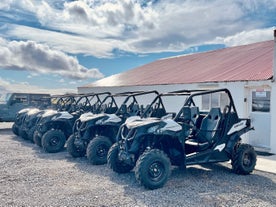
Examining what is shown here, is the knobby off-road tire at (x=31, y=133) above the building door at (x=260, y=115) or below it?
below

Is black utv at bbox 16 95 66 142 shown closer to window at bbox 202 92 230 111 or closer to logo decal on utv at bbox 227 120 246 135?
window at bbox 202 92 230 111

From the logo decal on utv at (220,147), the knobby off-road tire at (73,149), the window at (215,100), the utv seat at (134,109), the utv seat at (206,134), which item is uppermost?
the window at (215,100)

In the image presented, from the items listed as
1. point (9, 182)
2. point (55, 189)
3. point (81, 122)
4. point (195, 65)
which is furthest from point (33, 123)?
point (195, 65)

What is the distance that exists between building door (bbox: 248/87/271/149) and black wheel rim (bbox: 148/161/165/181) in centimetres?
497

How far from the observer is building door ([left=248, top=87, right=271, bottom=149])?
30.3 feet

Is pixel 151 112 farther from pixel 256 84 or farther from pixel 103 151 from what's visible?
pixel 256 84

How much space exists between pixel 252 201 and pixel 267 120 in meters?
4.96

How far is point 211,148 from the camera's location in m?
6.25

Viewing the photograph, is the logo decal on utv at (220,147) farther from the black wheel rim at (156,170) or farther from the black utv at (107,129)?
the black utv at (107,129)

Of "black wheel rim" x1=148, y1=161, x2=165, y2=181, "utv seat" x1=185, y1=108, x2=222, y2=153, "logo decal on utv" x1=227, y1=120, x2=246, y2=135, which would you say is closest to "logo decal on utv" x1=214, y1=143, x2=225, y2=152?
"utv seat" x1=185, y1=108, x2=222, y2=153

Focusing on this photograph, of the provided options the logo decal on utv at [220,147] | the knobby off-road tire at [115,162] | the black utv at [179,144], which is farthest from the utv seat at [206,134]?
the knobby off-road tire at [115,162]

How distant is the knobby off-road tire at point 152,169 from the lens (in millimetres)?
5284

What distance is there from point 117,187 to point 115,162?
2.64 feet

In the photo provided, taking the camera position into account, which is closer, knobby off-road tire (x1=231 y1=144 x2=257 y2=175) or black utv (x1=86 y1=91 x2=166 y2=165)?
knobby off-road tire (x1=231 y1=144 x2=257 y2=175)
